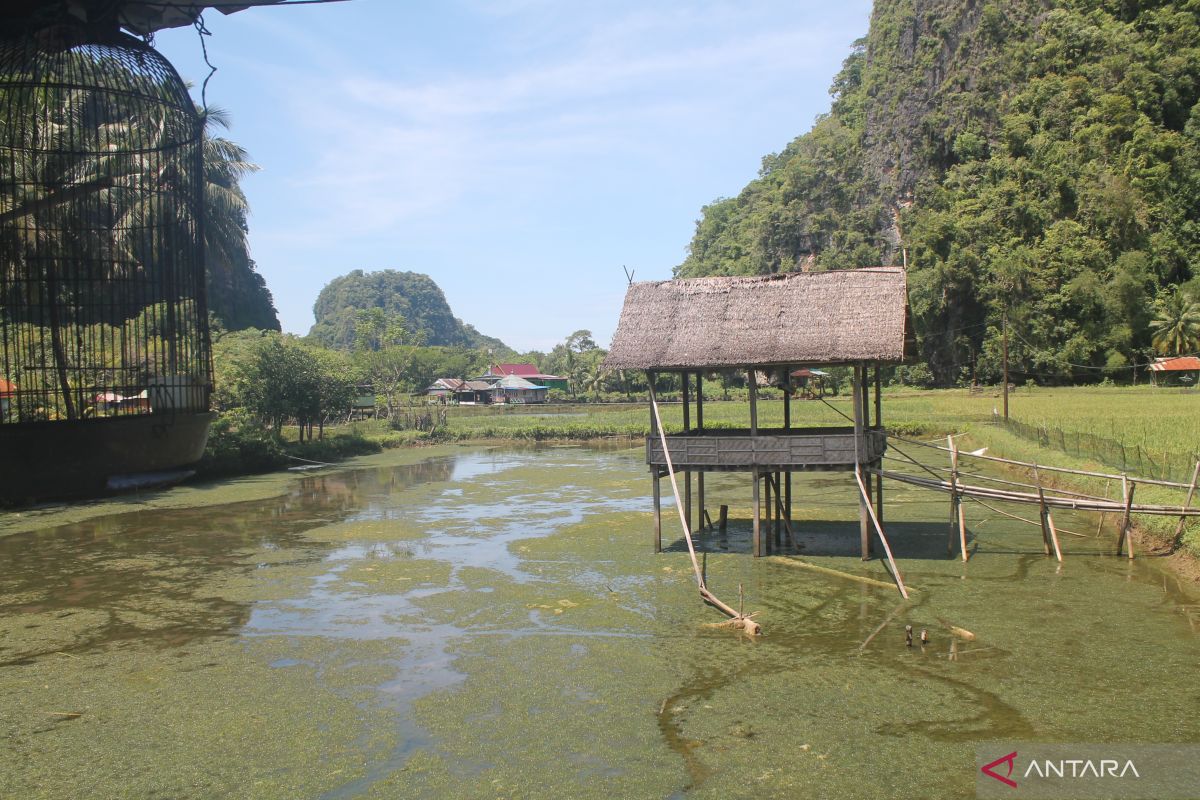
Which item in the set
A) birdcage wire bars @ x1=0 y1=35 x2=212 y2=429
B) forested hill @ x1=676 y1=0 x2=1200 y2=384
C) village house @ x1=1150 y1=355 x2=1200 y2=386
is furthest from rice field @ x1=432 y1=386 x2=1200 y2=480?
birdcage wire bars @ x1=0 y1=35 x2=212 y2=429

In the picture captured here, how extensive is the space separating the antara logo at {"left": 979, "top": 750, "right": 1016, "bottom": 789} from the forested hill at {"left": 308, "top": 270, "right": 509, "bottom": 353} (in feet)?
485

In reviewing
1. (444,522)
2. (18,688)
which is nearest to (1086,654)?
(18,688)

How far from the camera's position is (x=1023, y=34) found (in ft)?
177

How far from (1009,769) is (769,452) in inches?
330

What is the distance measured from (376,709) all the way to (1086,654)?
7.82m

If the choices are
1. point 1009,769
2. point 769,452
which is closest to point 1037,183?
point 769,452

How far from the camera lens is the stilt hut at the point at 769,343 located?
49.4ft

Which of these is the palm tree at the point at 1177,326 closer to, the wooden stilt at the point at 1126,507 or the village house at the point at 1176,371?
the village house at the point at 1176,371

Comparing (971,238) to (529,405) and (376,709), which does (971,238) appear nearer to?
(529,405)

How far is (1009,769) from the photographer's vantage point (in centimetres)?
729

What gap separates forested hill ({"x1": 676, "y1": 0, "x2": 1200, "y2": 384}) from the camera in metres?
45.9

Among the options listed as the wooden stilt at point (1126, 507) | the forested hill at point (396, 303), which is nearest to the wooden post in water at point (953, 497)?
the wooden stilt at point (1126, 507)

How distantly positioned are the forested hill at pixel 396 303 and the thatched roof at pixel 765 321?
453 feet

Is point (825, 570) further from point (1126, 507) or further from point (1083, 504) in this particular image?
point (1126, 507)
